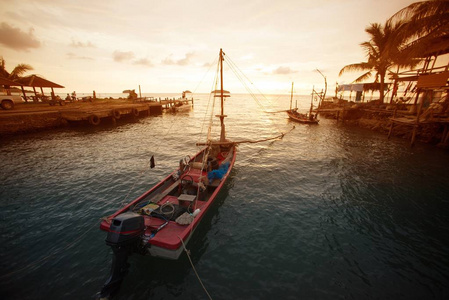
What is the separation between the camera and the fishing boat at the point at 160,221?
20.0 feet

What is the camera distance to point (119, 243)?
5.95 m

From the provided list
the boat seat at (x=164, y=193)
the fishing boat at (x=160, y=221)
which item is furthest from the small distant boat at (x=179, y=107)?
the boat seat at (x=164, y=193)

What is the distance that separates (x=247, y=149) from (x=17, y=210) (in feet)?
70.1

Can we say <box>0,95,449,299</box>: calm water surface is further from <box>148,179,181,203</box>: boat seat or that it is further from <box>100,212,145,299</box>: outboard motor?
<box>148,179,181,203</box>: boat seat

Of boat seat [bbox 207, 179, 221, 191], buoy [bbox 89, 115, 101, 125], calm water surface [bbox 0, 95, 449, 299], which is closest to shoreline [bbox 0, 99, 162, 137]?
buoy [bbox 89, 115, 101, 125]

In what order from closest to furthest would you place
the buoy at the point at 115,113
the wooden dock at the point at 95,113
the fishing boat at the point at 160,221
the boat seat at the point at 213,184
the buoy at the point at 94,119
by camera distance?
the fishing boat at the point at 160,221, the boat seat at the point at 213,184, the wooden dock at the point at 95,113, the buoy at the point at 94,119, the buoy at the point at 115,113

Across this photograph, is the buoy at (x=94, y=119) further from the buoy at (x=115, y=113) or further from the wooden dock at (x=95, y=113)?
the buoy at (x=115, y=113)

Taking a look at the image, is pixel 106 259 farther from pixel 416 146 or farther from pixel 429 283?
pixel 416 146

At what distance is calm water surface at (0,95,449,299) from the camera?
7176mm

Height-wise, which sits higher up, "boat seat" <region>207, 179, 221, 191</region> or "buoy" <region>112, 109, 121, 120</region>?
"buoy" <region>112, 109, 121, 120</region>

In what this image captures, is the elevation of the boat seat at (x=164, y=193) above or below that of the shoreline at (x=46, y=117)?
below

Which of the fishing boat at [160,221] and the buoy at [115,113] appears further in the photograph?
the buoy at [115,113]

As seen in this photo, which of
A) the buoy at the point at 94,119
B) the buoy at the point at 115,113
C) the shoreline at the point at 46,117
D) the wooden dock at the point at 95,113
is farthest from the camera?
the buoy at the point at 115,113

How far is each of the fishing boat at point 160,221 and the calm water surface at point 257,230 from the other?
4.39 ft
